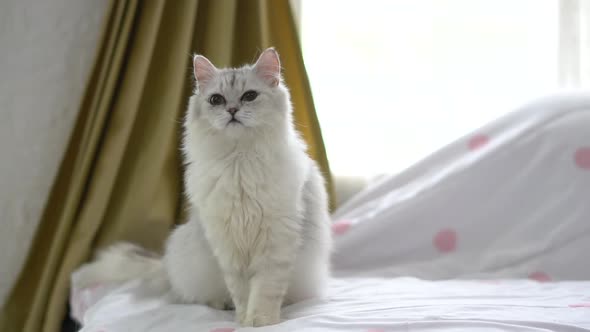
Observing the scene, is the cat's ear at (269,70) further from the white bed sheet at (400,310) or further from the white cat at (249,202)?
the white bed sheet at (400,310)

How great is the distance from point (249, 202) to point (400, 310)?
1.44ft

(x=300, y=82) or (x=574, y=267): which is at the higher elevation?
(x=300, y=82)

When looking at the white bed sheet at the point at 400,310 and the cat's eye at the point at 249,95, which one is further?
the cat's eye at the point at 249,95

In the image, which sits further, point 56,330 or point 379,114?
point 379,114

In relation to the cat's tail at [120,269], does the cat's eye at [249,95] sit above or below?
above

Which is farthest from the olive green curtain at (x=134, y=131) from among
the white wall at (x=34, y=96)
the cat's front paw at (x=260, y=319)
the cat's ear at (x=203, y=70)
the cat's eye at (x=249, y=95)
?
the cat's front paw at (x=260, y=319)

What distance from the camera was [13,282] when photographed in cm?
190

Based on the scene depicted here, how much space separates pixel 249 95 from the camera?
134 cm

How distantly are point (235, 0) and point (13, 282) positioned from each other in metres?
1.29

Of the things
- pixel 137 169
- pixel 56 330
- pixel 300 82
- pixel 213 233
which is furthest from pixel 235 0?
pixel 56 330

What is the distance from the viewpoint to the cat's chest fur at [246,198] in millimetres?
1304

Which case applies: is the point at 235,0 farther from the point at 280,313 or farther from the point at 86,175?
the point at 280,313

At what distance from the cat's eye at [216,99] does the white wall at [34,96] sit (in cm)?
85

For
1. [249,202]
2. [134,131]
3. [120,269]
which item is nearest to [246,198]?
[249,202]
